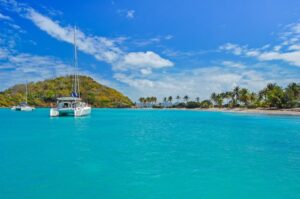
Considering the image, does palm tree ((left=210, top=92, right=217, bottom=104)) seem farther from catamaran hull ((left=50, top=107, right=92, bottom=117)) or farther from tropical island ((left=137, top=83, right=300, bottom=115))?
catamaran hull ((left=50, top=107, right=92, bottom=117))

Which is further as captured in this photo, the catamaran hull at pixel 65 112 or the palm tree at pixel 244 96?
the palm tree at pixel 244 96

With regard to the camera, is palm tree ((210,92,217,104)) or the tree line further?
palm tree ((210,92,217,104))

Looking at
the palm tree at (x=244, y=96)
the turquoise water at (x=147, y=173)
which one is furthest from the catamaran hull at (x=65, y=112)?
the palm tree at (x=244, y=96)

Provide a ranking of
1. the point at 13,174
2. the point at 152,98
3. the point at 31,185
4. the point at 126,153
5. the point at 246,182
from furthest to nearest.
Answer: the point at 152,98, the point at 126,153, the point at 13,174, the point at 246,182, the point at 31,185

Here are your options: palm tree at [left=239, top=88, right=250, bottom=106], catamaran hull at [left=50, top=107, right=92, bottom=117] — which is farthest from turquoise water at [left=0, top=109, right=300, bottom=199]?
palm tree at [left=239, top=88, right=250, bottom=106]

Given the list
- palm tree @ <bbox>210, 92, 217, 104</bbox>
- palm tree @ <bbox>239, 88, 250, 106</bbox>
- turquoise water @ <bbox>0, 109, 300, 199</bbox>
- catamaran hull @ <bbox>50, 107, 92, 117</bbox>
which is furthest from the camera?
palm tree @ <bbox>210, 92, 217, 104</bbox>

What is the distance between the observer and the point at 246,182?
10.8 m

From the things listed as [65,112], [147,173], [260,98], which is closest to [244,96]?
[260,98]

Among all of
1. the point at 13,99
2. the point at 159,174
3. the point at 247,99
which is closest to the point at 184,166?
the point at 159,174

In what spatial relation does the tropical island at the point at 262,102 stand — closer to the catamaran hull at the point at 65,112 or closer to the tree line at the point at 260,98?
the tree line at the point at 260,98

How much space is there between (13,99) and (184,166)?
551ft

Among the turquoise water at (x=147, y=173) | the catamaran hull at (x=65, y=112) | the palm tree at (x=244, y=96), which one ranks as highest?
the palm tree at (x=244, y=96)

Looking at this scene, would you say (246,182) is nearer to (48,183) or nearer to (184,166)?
(184,166)

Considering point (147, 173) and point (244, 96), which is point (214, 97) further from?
point (147, 173)
